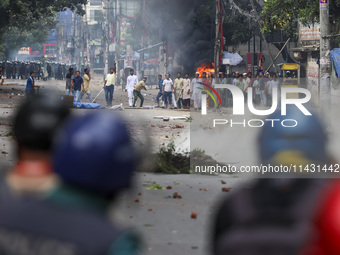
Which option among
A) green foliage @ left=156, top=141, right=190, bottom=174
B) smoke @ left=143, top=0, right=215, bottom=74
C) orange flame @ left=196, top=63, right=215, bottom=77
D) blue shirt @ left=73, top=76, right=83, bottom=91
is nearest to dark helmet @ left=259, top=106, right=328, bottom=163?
green foliage @ left=156, top=141, right=190, bottom=174

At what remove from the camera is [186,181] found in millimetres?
11203

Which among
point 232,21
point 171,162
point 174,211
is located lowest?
point 174,211

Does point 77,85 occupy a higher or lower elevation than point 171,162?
higher

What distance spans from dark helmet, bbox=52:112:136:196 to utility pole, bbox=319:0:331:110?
1613 cm

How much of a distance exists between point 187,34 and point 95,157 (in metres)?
39.7

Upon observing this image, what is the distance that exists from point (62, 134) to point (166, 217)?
6213mm

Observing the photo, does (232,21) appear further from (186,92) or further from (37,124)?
(37,124)

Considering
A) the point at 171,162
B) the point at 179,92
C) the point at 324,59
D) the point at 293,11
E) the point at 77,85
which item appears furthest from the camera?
the point at 179,92

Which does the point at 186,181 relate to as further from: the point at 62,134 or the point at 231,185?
the point at 62,134

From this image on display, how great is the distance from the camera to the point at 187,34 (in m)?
41.5

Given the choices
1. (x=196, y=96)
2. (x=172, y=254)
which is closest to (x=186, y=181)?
(x=172, y=254)

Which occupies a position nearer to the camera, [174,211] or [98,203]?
[98,203]

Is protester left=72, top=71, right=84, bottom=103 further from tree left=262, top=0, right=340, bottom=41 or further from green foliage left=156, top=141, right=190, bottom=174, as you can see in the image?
green foliage left=156, top=141, right=190, bottom=174

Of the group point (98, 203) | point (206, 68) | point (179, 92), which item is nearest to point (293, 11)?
point (179, 92)
